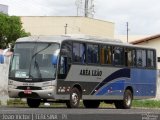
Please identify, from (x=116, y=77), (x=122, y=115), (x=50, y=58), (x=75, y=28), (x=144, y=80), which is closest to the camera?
(x=122, y=115)

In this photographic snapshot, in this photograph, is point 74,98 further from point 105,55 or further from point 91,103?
point 91,103

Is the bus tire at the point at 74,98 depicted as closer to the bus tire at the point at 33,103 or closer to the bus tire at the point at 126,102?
the bus tire at the point at 33,103

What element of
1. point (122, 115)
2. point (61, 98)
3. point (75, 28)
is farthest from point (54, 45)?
point (75, 28)

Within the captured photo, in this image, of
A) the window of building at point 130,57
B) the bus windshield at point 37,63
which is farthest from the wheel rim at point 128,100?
the bus windshield at point 37,63

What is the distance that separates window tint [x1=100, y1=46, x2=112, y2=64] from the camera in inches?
1087

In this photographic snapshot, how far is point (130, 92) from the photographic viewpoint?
30.1 metres

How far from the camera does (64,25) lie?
315 feet

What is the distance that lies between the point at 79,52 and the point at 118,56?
3457 mm

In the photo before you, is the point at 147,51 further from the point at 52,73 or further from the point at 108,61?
the point at 52,73

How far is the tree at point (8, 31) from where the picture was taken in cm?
8106

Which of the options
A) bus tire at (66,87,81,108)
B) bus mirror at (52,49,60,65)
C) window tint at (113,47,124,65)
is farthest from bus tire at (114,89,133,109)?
bus mirror at (52,49,60,65)

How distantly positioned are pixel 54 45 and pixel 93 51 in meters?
2.69

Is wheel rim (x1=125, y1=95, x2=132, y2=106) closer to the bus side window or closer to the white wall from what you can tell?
the bus side window

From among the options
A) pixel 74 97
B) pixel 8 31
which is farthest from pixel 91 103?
pixel 8 31
